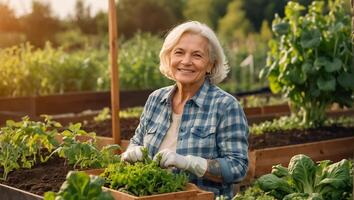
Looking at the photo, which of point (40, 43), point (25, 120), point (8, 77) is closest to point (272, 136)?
point (25, 120)

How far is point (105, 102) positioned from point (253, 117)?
2.89 m

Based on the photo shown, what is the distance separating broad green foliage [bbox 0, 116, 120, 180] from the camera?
13.4 feet

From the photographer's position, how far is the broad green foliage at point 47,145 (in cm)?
409

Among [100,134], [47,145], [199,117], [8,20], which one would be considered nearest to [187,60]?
[199,117]

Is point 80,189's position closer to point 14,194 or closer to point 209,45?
point 14,194

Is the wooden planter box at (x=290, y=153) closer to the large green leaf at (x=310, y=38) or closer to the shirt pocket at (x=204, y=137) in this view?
the large green leaf at (x=310, y=38)

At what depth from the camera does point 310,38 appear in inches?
293

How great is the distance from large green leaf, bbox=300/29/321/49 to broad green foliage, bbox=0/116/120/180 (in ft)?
11.0

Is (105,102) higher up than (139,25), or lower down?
lower down

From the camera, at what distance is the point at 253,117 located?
8.16 metres

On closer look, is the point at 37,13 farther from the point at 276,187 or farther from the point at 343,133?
the point at 276,187

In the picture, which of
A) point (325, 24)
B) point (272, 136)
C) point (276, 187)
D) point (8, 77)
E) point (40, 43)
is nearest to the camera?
point (276, 187)

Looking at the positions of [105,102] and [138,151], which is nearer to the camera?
[138,151]

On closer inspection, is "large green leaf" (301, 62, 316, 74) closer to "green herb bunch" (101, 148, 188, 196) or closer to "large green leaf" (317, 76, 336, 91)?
"large green leaf" (317, 76, 336, 91)
